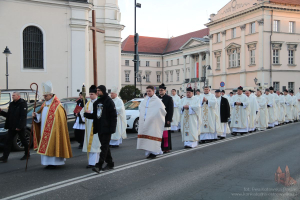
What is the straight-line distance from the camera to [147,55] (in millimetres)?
92375

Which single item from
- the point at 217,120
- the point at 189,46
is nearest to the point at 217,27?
the point at 189,46

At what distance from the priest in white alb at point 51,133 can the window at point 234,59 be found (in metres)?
52.4

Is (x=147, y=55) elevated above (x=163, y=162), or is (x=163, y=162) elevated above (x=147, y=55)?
(x=147, y=55)

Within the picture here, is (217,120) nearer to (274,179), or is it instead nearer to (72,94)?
(274,179)

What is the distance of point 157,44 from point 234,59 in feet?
131

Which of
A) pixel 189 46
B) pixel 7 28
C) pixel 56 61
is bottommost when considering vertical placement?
pixel 56 61

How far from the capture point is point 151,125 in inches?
362

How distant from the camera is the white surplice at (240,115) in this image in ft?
52.2

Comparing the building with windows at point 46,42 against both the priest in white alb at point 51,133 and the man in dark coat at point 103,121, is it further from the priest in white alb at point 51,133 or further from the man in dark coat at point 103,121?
the man in dark coat at point 103,121

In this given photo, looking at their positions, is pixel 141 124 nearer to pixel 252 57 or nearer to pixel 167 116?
pixel 167 116

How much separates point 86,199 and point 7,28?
2585 cm

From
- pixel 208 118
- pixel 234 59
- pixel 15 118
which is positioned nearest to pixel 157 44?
pixel 234 59

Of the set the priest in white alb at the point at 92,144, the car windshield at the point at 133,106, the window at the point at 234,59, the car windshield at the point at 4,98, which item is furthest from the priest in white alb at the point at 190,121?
the window at the point at 234,59

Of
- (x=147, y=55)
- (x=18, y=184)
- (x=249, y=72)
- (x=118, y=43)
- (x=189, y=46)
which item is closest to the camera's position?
(x=18, y=184)
